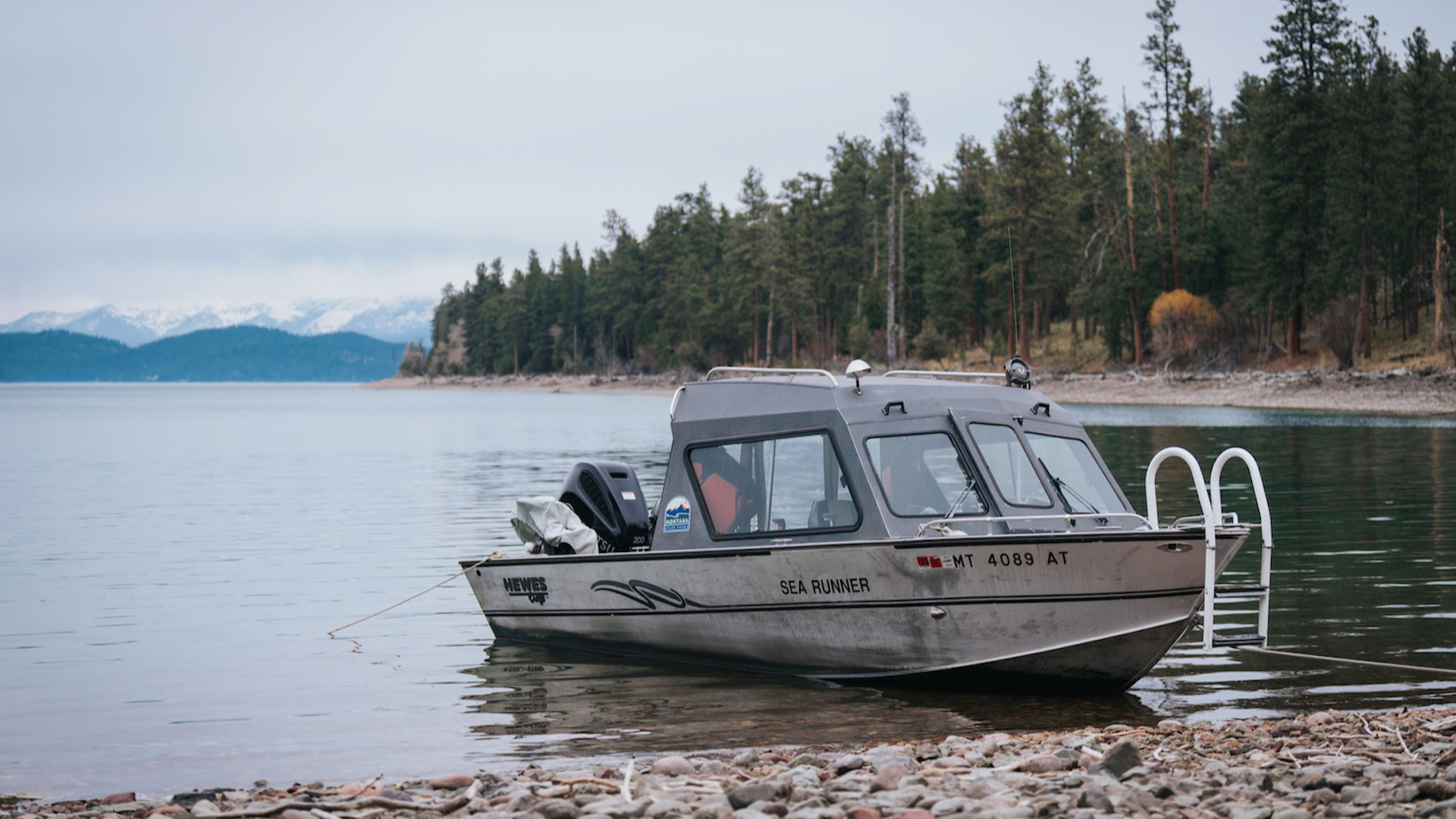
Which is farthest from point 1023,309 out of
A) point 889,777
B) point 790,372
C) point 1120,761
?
point 889,777

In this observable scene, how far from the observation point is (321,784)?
24.3 feet

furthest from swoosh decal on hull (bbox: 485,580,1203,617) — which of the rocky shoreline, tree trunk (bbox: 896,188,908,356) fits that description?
tree trunk (bbox: 896,188,908,356)

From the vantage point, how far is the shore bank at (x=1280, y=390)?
48.4 meters

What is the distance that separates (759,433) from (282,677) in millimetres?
5030

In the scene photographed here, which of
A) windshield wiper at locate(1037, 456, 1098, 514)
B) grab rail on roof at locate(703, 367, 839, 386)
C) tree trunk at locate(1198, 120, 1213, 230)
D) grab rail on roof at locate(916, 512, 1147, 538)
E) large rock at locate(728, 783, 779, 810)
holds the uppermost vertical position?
tree trunk at locate(1198, 120, 1213, 230)

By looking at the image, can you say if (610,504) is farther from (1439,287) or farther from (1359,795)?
(1439,287)

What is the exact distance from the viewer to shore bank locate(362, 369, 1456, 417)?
1906 inches

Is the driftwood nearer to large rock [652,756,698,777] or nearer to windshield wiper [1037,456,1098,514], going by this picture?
large rock [652,756,698,777]

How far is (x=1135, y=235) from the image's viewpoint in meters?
72.5

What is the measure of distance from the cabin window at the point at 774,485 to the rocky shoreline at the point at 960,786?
2.09 meters

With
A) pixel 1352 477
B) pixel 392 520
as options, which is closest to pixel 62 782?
pixel 392 520

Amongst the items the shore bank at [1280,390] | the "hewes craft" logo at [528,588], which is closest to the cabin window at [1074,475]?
the "hewes craft" logo at [528,588]

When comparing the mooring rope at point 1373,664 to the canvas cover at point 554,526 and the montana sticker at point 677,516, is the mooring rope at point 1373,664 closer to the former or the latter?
the montana sticker at point 677,516

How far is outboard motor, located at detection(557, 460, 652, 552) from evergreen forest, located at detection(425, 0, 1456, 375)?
16598 millimetres
